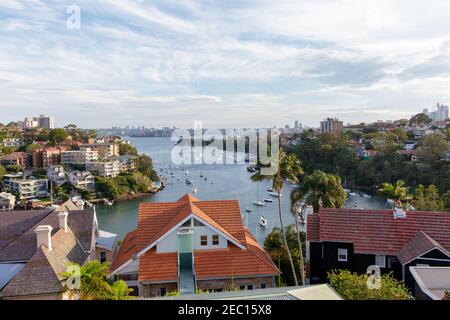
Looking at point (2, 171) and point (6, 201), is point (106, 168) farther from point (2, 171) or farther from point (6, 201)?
point (6, 201)

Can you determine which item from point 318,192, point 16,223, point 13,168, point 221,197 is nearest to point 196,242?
point 318,192

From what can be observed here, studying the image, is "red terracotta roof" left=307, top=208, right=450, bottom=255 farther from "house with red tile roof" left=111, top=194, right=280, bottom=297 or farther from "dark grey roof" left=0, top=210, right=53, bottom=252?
"dark grey roof" left=0, top=210, right=53, bottom=252

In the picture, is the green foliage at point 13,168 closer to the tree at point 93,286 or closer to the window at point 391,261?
the tree at point 93,286
